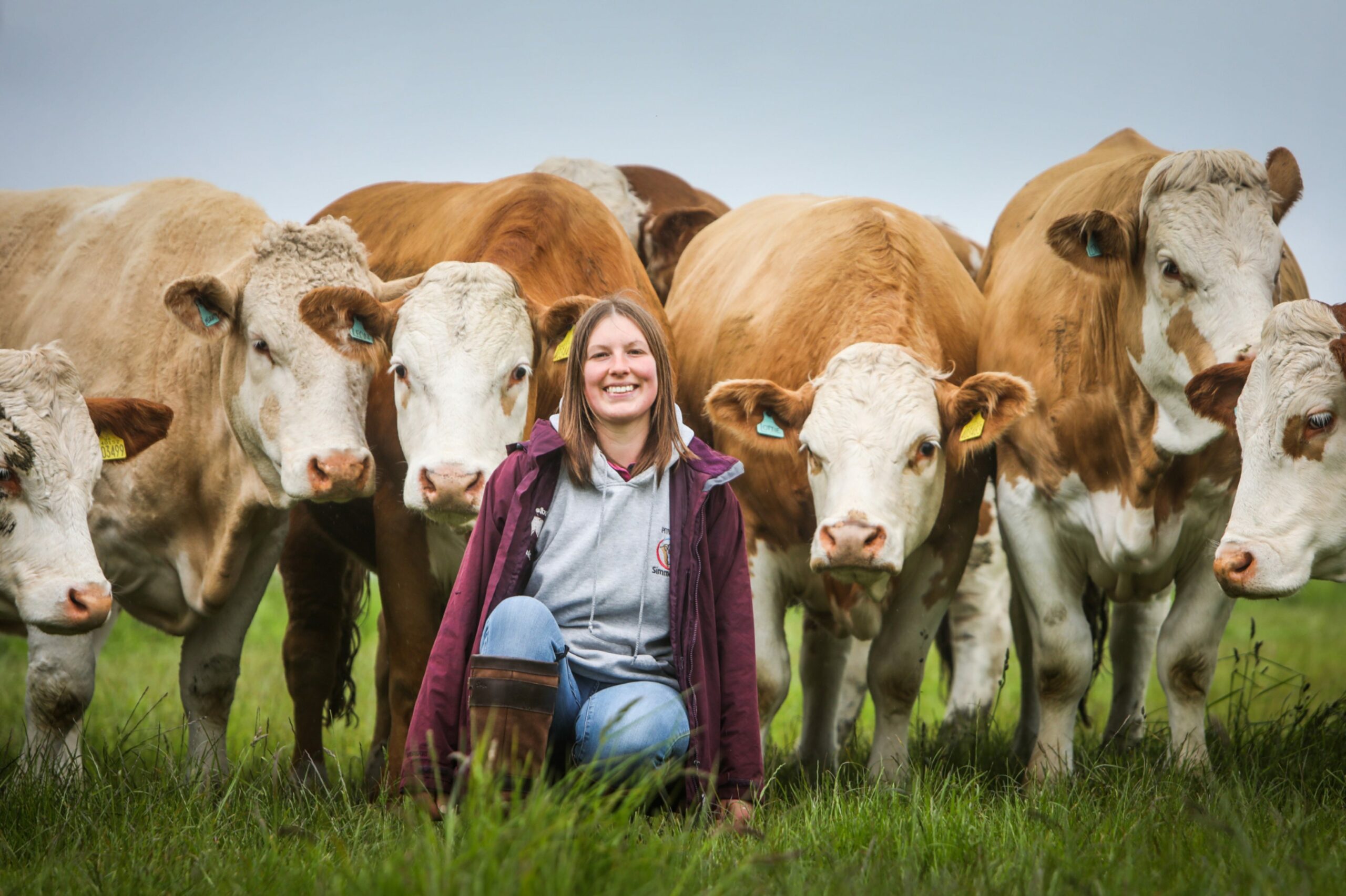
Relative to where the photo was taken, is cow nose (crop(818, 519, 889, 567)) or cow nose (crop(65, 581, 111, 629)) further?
cow nose (crop(818, 519, 889, 567))

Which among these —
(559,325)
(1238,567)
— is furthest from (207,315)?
(1238,567)

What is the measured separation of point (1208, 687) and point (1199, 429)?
0.97 metres

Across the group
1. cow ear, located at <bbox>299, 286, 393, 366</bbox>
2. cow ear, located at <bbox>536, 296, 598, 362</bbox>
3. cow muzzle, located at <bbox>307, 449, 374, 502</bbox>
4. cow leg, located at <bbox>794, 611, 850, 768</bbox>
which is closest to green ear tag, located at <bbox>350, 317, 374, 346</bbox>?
cow ear, located at <bbox>299, 286, 393, 366</bbox>

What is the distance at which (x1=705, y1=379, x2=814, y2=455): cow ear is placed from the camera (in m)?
4.50

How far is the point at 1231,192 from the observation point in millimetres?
4199

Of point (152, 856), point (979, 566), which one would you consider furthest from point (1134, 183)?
point (152, 856)

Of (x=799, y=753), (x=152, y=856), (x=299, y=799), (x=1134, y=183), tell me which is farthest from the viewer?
(x=799, y=753)

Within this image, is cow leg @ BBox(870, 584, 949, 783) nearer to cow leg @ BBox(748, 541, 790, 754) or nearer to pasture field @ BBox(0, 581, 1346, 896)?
pasture field @ BBox(0, 581, 1346, 896)

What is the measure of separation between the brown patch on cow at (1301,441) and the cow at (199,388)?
9.59ft

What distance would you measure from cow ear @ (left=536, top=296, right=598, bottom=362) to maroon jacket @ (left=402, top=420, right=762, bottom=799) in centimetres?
111

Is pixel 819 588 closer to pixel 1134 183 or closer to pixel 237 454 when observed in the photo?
pixel 1134 183

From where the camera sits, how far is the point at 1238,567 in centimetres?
Result: 359

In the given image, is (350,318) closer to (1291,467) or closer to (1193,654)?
(1291,467)

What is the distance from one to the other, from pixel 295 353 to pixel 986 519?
13.0 feet
